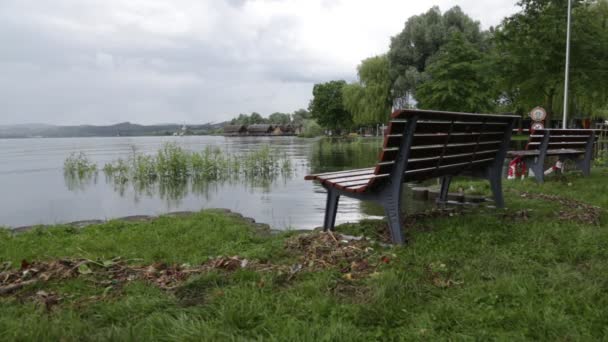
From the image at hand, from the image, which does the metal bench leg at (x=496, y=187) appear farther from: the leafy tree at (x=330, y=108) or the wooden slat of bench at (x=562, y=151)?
the leafy tree at (x=330, y=108)

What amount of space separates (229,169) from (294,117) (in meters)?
157

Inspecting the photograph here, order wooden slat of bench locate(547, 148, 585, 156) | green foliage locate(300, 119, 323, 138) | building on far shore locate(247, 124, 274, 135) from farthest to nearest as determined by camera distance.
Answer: building on far shore locate(247, 124, 274, 135) → green foliage locate(300, 119, 323, 138) → wooden slat of bench locate(547, 148, 585, 156)

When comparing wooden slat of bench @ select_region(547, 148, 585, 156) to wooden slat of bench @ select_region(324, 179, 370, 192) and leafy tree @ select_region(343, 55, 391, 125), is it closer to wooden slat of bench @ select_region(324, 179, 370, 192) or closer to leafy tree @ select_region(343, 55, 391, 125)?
wooden slat of bench @ select_region(324, 179, 370, 192)

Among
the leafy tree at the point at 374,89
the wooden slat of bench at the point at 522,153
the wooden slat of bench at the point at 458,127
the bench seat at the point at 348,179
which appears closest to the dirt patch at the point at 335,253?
Answer: the bench seat at the point at 348,179

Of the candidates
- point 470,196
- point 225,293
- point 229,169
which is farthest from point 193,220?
point 229,169

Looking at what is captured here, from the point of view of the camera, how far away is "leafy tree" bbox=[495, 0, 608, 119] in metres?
18.4

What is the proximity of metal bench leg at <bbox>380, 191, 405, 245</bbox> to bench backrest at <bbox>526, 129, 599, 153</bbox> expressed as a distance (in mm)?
5789

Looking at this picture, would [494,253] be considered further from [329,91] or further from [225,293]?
[329,91]

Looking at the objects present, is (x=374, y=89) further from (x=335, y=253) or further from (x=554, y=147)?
(x=335, y=253)

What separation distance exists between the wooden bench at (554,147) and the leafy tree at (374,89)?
40.0m

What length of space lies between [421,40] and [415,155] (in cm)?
4283

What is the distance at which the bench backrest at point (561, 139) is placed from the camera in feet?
29.4

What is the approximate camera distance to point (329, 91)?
3533 inches

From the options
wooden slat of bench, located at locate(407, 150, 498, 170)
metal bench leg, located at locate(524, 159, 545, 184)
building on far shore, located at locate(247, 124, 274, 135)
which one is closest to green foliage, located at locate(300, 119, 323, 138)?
building on far shore, located at locate(247, 124, 274, 135)
